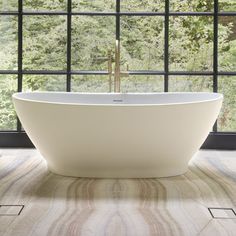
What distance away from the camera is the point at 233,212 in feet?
7.59

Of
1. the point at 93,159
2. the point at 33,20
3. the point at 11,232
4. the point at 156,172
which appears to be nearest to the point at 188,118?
the point at 156,172

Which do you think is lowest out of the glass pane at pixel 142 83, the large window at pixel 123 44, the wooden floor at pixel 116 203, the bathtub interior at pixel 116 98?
the wooden floor at pixel 116 203

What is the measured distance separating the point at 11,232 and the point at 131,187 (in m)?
1.01

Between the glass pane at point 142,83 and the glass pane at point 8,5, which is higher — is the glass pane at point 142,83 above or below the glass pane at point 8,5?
below

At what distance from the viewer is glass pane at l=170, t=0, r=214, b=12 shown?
411 centimetres

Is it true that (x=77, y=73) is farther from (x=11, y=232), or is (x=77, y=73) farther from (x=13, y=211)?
(x=11, y=232)

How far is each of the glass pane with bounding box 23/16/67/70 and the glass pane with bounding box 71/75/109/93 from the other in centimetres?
19

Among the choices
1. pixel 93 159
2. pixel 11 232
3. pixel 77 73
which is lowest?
pixel 11 232

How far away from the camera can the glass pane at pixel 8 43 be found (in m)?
4.13

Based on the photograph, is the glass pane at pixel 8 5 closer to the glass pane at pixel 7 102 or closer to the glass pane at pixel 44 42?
the glass pane at pixel 44 42

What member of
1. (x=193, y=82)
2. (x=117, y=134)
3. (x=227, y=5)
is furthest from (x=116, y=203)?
(x=227, y=5)

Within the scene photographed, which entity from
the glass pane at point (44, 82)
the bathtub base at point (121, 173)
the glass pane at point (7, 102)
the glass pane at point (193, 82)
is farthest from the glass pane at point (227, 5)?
the glass pane at point (7, 102)

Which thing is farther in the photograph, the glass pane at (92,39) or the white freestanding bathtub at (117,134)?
the glass pane at (92,39)

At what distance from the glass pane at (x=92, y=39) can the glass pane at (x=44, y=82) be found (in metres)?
0.27
